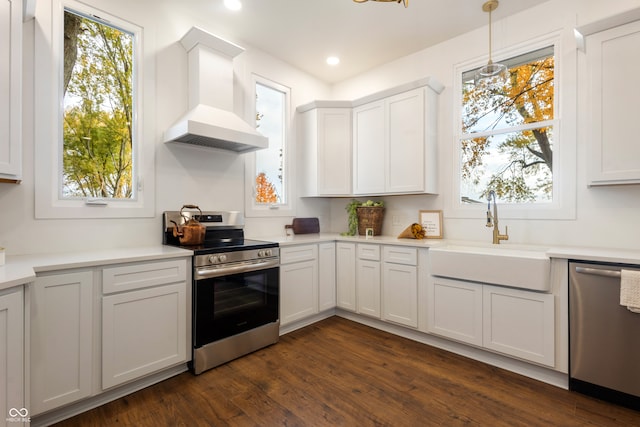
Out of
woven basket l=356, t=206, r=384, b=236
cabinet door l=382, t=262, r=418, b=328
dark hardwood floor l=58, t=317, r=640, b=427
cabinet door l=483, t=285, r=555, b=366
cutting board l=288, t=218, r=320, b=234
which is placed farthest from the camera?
cutting board l=288, t=218, r=320, b=234

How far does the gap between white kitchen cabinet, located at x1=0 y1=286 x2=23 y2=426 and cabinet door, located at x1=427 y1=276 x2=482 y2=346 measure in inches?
108

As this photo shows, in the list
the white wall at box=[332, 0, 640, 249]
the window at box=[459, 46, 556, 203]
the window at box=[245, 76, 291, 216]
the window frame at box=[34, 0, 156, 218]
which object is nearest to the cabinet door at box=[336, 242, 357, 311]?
the white wall at box=[332, 0, 640, 249]

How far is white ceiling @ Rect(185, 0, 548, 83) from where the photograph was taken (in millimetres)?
2842

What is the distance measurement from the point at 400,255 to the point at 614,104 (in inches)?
76.1

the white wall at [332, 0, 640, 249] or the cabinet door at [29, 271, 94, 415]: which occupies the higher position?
the white wall at [332, 0, 640, 249]

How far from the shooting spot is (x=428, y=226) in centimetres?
344

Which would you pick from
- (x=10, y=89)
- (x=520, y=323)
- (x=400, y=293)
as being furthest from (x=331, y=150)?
(x=10, y=89)

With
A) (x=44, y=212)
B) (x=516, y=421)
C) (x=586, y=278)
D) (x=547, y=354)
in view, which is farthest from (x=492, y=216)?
(x=44, y=212)

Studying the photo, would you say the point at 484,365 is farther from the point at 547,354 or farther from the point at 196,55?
the point at 196,55

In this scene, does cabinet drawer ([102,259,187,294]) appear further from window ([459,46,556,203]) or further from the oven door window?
window ([459,46,556,203])

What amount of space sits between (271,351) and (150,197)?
1.71 metres

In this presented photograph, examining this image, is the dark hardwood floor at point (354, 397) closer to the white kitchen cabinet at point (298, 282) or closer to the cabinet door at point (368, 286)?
the white kitchen cabinet at point (298, 282)

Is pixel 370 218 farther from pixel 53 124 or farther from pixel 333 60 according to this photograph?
pixel 53 124

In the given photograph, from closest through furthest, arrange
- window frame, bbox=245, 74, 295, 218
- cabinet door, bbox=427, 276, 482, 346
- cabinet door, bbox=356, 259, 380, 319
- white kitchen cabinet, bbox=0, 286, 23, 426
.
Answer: white kitchen cabinet, bbox=0, 286, 23, 426
cabinet door, bbox=427, 276, 482, 346
cabinet door, bbox=356, 259, 380, 319
window frame, bbox=245, 74, 295, 218
